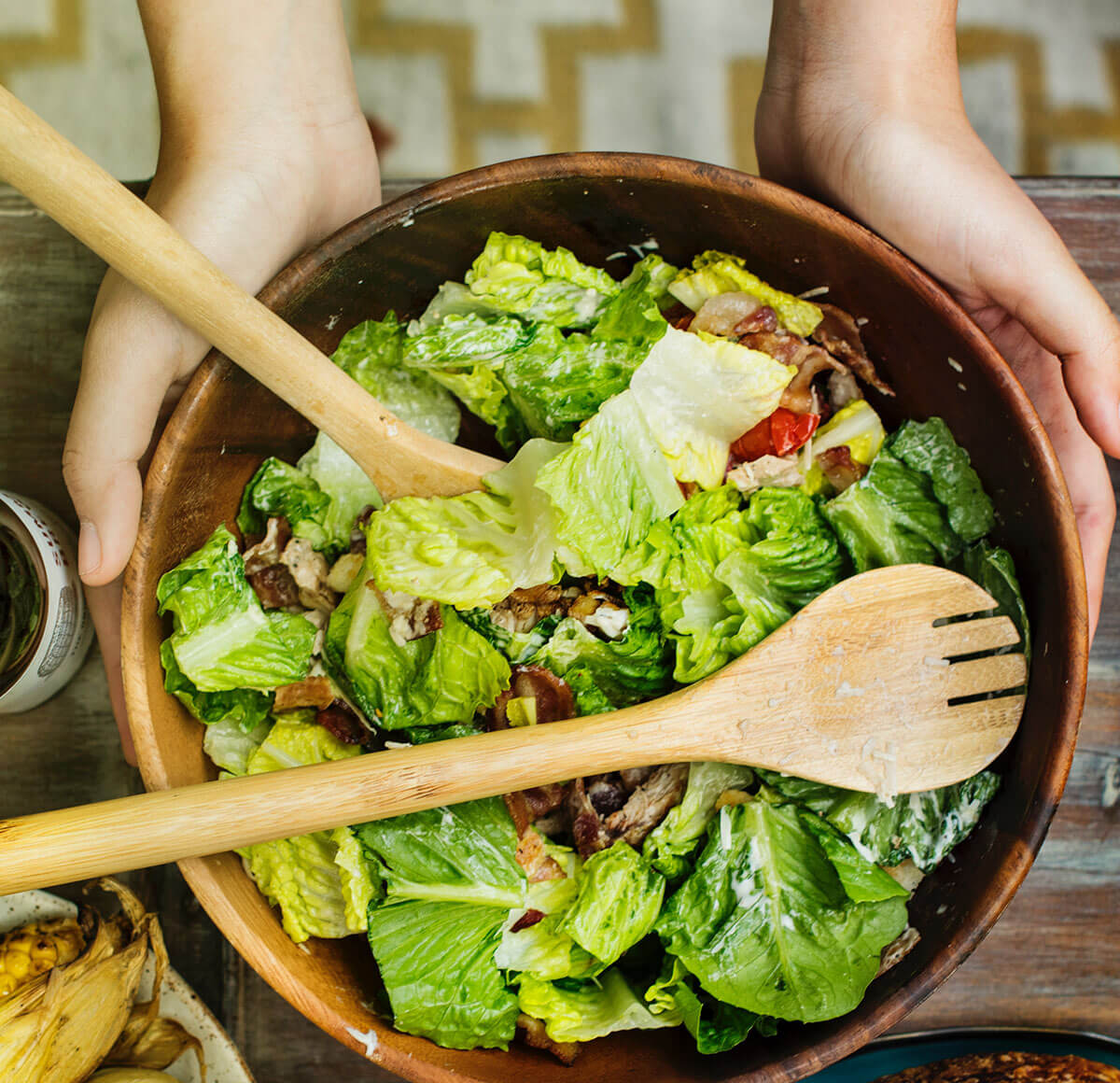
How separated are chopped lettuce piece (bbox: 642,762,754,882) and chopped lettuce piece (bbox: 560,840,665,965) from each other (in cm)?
2

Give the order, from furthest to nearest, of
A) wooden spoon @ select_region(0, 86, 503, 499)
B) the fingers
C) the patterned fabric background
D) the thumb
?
1. the patterned fabric background
2. the fingers
3. the thumb
4. wooden spoon @ select_region(0, 86, 503, 499)

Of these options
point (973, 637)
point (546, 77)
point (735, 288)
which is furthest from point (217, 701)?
point (546, 77)

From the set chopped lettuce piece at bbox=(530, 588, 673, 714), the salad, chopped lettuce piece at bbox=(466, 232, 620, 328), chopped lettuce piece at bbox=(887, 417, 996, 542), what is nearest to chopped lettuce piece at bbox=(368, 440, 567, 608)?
the salad

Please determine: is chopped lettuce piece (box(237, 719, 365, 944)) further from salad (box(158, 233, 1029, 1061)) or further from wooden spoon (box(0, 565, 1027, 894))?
wooden spoon (box(0, 565, 1027, 894))

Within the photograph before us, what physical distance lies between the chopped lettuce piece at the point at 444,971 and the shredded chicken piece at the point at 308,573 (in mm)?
493

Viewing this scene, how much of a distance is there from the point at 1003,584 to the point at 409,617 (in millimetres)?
894

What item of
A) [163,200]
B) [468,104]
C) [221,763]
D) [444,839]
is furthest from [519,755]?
[468,104]

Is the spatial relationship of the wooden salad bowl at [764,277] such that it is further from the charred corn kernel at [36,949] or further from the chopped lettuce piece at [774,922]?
the charred corn kernel at [36,949]

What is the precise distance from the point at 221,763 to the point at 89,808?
32cm

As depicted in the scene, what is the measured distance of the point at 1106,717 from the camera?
5.82ft

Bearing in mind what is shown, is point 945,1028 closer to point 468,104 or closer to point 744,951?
point 744,951

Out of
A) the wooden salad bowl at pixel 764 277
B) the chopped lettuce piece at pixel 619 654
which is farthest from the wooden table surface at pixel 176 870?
the chopped lettuce piece at pixel 619 654

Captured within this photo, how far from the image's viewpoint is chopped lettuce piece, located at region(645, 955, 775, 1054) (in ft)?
4.69

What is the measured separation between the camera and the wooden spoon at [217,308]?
47.3 inches
